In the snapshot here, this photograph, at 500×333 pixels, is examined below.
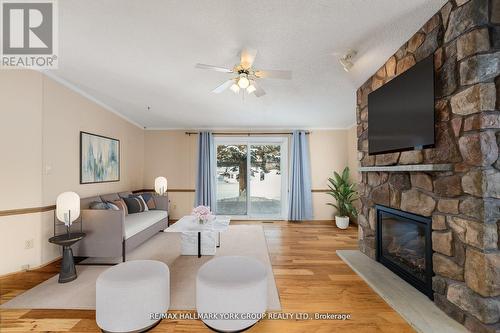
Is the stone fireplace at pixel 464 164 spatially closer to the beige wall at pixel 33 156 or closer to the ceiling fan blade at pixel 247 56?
the ceiling fan blade at pixel 247 56

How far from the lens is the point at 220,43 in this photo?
236cm

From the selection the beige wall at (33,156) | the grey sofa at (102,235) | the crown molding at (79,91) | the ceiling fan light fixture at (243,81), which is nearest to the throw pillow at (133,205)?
the beige wall at (33,156)

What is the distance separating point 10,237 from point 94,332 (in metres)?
2.01

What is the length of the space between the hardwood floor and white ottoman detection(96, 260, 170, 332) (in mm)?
202

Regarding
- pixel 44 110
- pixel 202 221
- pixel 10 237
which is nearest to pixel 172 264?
pixel 202 221

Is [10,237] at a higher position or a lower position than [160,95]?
lower

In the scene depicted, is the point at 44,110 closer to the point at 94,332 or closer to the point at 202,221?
the point at 202,221

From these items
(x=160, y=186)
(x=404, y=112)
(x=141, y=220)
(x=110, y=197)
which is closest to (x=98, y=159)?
(x=110, y=197)

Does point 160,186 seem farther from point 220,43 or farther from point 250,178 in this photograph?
point 220,43

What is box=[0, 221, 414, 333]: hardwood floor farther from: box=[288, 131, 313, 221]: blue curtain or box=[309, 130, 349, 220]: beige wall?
box=[309, 130, 349, 220]: beige wall

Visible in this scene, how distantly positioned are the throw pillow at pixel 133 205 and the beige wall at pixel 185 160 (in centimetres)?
139

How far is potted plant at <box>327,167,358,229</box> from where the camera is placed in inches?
197

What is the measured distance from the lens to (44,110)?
307cm

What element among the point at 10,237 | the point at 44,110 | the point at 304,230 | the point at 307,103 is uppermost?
the point at 307,103
